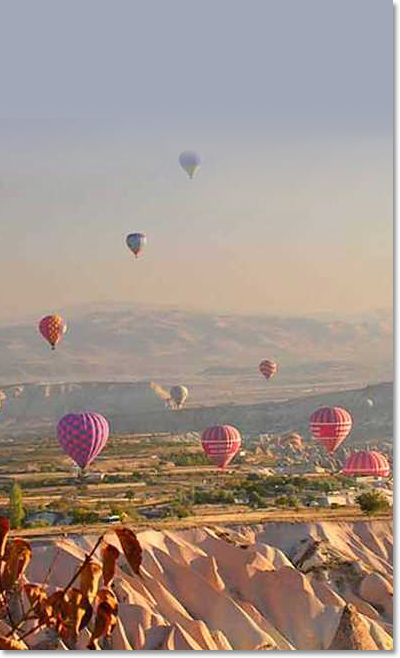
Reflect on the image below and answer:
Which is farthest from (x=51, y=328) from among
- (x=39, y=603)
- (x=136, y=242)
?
(x=39, y=603)

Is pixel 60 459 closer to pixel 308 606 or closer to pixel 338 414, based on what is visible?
pixel 338 414

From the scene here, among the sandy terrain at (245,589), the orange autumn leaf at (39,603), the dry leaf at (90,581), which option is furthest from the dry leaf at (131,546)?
the sandy terrain at (245,589)

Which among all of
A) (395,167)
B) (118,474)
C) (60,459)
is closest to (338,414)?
(118,474)

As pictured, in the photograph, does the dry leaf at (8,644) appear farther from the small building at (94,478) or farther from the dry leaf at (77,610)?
the small building at (94,478)

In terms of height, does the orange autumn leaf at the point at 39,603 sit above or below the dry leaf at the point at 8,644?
above

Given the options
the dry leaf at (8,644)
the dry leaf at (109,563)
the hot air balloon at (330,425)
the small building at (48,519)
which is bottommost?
the dry leaf at (8,644)

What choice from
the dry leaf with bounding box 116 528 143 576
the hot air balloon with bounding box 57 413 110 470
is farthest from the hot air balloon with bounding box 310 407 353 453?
the dry leaf with bounding box 116 528 143 576
